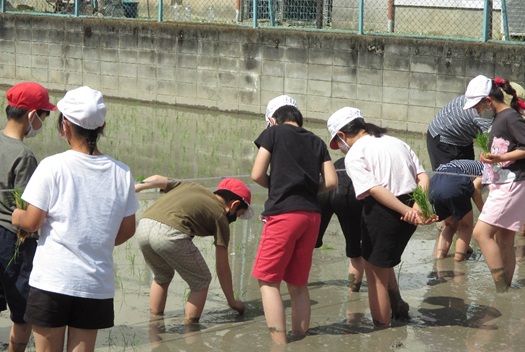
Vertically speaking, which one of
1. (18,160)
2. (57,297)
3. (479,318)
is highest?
(18,160)

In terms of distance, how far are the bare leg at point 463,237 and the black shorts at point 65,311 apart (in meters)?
4.45

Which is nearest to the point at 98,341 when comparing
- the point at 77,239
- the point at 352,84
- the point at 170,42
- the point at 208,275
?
the point at 208,275

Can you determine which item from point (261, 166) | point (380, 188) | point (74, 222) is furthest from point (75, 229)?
point (380, 188)

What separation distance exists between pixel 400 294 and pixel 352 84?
8.07 m

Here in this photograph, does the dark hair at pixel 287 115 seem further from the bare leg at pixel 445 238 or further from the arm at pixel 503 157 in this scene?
the bare leg at pixel 445 238

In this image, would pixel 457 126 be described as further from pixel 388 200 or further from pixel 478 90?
pixel 388 200

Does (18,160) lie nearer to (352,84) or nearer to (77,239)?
(77,239)

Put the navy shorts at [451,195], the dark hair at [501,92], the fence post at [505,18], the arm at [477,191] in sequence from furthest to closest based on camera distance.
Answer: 1. the fence post at [505,18]
2. the arm at [477,191]
3. the navy shorts at [451,195]
4. the dark hair at [501,92]

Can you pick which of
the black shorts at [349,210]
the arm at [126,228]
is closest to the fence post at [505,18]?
the black shorts at [349,210]

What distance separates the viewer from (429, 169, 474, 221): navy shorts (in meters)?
7.59

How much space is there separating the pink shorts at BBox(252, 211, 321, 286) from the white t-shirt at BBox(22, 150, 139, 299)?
1.65m

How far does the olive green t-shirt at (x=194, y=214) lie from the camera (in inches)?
242

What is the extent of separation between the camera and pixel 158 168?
11773mm

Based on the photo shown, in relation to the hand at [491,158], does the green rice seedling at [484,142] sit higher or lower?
higher
